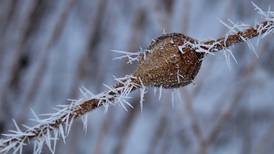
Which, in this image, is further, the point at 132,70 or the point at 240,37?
A: the point at 132,70

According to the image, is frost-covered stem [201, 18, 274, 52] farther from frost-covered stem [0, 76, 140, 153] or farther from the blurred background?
the blurred background

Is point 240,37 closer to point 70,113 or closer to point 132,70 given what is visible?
point 70,113

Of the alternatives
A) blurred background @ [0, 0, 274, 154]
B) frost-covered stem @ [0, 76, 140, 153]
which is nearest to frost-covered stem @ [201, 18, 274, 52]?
frost-covered stem @ [0, 76, 140, 153]

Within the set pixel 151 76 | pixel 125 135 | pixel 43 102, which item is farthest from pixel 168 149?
pixel 151 76

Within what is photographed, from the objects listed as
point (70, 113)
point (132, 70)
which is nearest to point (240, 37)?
→ point (70, 113)

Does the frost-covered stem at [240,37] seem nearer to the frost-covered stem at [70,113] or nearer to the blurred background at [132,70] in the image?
the frost-covered stem at [70,113]

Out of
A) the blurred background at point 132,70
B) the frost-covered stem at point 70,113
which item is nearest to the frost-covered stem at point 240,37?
the frost-covered stem at point 70,113

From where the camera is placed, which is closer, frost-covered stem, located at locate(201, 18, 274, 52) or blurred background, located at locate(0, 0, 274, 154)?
frost-covered stem, located at locate(201, 18, 274, 52)

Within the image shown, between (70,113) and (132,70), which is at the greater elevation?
(132,70)
